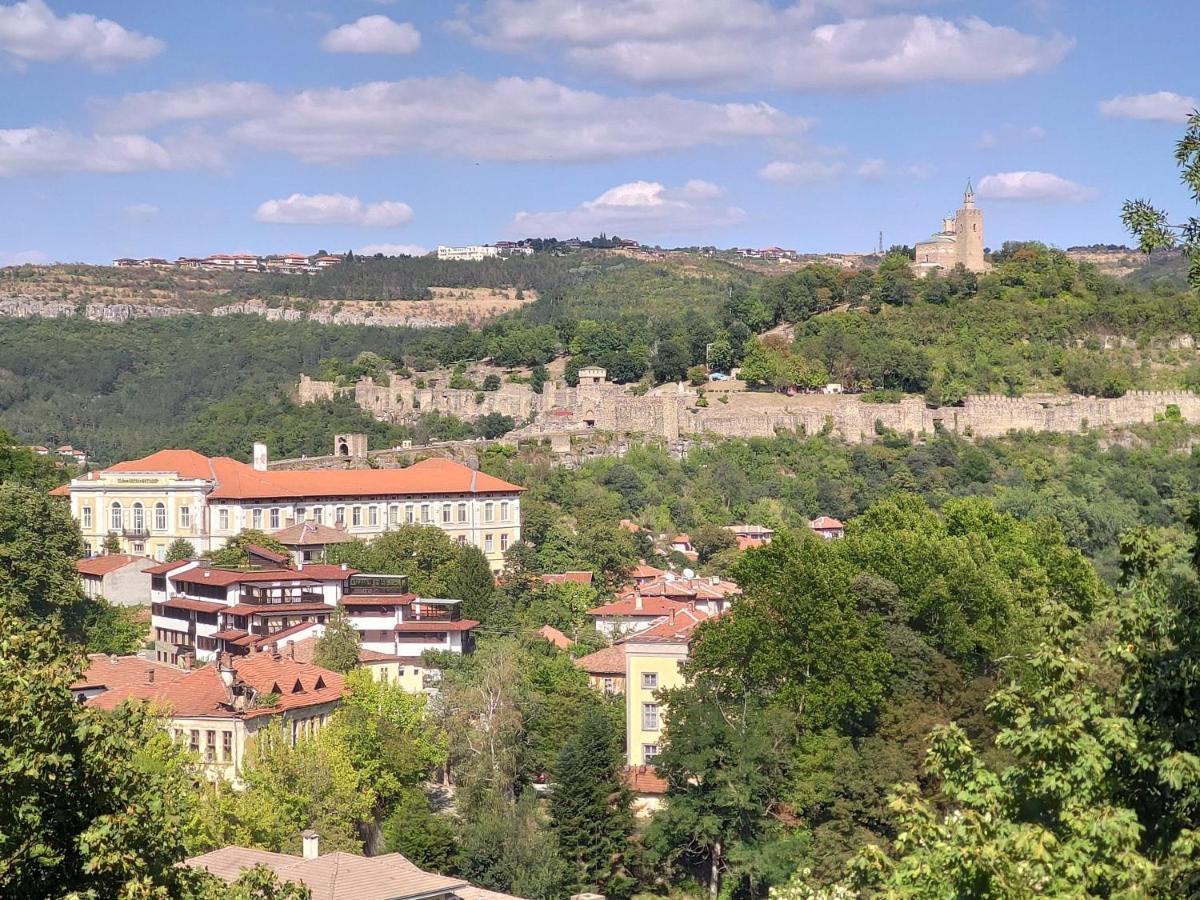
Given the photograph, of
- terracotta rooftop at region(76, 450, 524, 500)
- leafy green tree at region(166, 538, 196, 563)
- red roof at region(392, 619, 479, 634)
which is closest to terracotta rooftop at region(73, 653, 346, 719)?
red roof at region(392, 619, 479, 634)

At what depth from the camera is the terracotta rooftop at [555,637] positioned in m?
42.8

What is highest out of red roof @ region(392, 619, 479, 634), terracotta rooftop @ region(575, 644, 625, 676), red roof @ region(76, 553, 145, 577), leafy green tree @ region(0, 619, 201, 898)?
leafy green tree @ region(0, 619, 201, 898)

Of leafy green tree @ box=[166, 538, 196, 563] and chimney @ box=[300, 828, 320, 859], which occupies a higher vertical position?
leafy green tree @ box=[166, 538, 196, 563]

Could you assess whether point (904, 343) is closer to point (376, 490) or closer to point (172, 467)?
point (376, 490)

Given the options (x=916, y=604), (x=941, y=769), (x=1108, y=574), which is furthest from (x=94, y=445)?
(x=941, y=769)

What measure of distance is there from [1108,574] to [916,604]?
17.3 metres

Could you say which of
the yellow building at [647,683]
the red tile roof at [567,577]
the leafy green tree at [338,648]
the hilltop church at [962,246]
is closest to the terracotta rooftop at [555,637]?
the red tile roof at [567,577]

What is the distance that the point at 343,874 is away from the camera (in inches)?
891

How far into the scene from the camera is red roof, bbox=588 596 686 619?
147ft

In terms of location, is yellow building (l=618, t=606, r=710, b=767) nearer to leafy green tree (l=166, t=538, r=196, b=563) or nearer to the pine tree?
the pine tree

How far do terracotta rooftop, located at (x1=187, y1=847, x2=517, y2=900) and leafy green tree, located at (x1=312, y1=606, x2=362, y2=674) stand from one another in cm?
1284

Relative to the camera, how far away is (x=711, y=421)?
72.2m

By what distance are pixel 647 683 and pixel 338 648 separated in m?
7.09

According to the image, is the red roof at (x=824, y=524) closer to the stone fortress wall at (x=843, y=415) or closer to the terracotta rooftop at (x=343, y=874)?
the stone fortress wall at (x=843, y=415)
